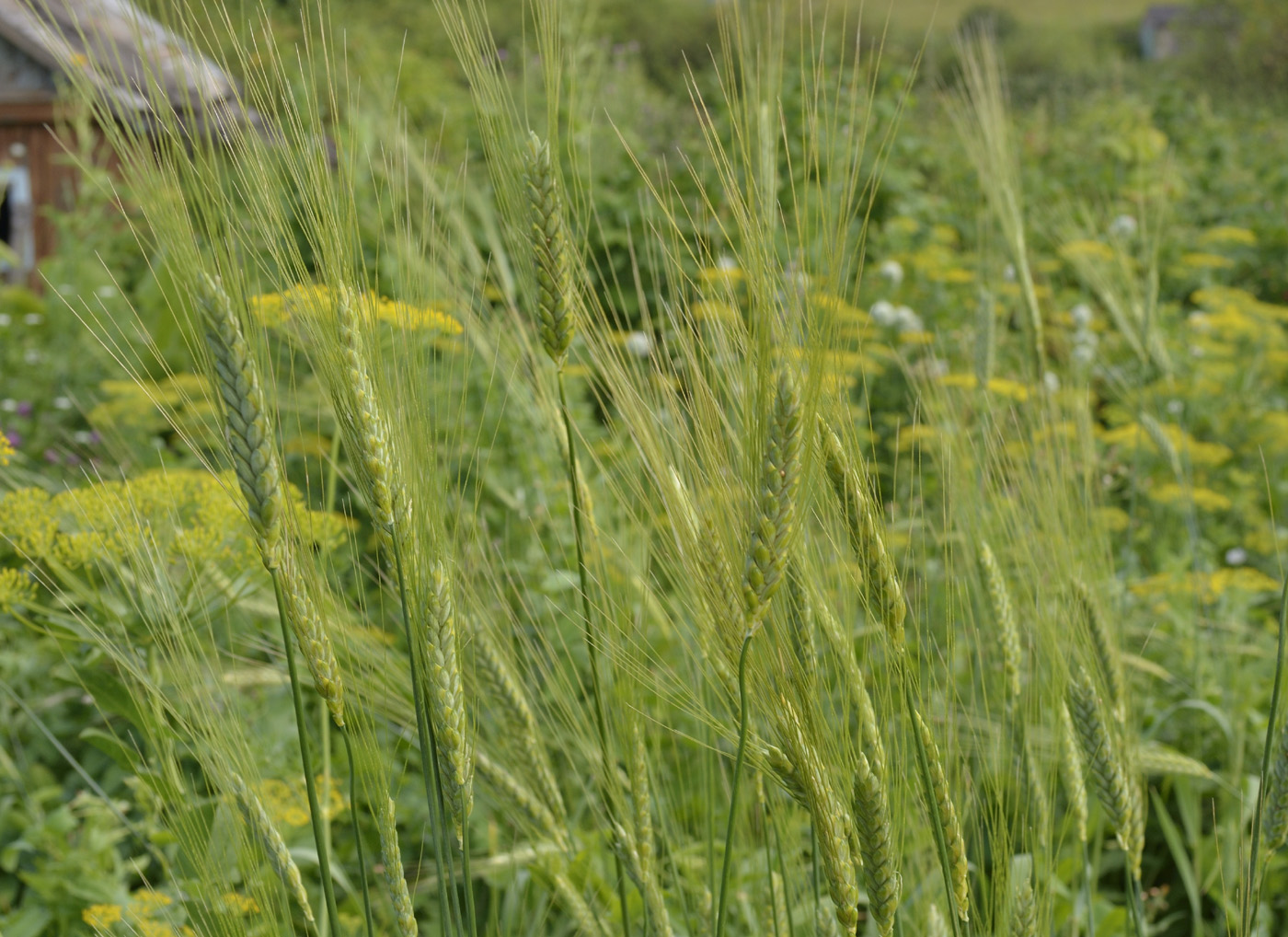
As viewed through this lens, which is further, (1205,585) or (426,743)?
(1205,585)

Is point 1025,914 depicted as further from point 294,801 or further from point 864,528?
point 294,801

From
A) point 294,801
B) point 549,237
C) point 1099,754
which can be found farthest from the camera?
point 294,801

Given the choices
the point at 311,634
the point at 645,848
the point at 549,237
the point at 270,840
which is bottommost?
the point at 645,848

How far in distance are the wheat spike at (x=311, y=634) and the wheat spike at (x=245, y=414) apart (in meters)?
0.03

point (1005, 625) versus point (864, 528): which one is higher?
point (864, 528)

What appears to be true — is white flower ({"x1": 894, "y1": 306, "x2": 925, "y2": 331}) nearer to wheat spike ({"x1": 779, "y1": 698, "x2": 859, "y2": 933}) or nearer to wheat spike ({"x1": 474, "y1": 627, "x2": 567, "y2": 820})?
wheat spike ({"x1": 474, "y1": 627, "x2": 567, "y2": 820})

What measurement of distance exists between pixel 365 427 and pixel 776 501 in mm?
324

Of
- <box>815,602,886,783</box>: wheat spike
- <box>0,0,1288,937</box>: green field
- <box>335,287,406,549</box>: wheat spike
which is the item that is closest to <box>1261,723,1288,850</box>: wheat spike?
<box>0,0,1288,937</box>: green field

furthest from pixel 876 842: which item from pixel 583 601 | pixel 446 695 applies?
pixel 583 601

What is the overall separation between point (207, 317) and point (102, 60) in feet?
0.80

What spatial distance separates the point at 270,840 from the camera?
2.94 ft

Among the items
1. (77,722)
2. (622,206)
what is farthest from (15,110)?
(77,722)

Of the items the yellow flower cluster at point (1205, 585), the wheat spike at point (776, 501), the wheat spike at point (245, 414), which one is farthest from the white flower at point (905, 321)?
the wheat spike at point (245, 414)

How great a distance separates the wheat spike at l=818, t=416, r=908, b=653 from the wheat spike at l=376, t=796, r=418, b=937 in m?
0.44
